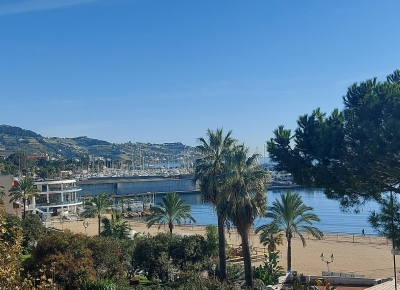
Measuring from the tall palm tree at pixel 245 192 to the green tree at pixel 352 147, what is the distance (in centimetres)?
313

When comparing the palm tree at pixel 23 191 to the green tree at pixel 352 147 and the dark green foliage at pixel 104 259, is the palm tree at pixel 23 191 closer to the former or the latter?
the dark green foliage at pixel 104 259

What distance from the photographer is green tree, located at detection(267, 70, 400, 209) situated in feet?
38.8

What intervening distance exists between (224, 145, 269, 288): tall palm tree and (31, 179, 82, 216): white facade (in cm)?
5198

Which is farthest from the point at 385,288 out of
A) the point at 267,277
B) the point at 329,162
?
the point at 329,162

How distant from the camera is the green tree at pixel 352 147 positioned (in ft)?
38.8

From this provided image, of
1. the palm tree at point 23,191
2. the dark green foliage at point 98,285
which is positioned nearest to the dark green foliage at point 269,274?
the dark green foliage at point 98,285

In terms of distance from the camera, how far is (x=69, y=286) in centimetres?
1527

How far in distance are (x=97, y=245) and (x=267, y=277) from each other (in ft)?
30.9

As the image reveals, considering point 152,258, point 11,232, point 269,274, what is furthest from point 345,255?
point 11,232

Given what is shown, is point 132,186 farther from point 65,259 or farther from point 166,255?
point 65,259

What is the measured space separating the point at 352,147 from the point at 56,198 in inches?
2563

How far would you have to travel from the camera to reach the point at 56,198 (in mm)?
71188

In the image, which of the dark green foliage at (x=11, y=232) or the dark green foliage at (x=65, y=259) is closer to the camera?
the dark green foliage at (x=11, y=232)

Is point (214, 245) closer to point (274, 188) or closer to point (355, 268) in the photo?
point (355, 268)
